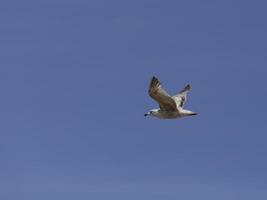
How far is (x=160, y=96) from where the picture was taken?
273 ft

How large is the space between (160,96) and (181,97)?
9.12 metres

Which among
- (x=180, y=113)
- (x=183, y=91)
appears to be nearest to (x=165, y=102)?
(x=180, y=113)

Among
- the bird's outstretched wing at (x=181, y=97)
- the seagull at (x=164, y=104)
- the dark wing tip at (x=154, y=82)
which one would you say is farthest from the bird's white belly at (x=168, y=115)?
the dark wing tip at (x=154, y=82)

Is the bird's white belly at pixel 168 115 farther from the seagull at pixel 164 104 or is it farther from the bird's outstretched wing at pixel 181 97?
the bird's outstretched wing at pixel 181 97

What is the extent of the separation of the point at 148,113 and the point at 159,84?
28.9 ft

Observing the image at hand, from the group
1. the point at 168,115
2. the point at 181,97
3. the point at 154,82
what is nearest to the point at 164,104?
the point at 168,115

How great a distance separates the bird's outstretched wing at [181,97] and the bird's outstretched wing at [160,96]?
275cm

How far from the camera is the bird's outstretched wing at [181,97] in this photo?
90188mm

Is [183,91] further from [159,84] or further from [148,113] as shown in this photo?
[159,84]

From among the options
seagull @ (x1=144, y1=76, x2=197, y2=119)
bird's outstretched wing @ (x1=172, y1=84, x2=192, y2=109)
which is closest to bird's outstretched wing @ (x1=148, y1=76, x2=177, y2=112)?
seagull @ (x1=144, y1=76, x2=197, y2=119)

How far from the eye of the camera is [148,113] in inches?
3516

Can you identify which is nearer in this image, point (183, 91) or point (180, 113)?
point (180, 113)

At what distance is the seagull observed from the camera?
81188 millimetres

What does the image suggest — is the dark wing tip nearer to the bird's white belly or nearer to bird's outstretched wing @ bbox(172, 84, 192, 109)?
the bird's white belly
